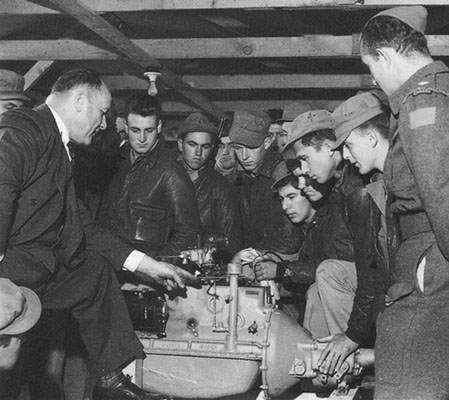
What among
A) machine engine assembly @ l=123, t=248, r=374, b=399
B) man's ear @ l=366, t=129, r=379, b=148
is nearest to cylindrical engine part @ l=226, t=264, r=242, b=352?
machine engine assembly @ l=123, t=248, r=374, b=399

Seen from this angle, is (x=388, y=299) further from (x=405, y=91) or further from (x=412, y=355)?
(x=405, y=91)

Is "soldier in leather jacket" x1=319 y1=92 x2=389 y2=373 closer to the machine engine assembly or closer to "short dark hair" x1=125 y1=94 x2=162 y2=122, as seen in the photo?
the machine engine assembly

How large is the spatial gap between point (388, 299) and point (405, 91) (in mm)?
906

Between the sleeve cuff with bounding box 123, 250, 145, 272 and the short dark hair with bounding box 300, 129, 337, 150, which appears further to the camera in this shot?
the short dark hair with bounding box 300, 129, 337, 150

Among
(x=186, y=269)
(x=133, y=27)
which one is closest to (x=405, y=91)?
(x=186, y=269)

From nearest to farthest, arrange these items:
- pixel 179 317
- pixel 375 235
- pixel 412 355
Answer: pixel 412 355 < pixel 375 235 < pixel 179 317

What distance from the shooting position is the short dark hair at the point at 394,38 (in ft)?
10.2


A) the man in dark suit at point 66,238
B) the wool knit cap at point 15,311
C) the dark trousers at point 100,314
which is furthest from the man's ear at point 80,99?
the wool knit cap at point 15,311

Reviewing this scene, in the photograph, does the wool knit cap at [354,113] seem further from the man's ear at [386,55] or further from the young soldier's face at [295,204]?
the young soldier's face at [295,204]

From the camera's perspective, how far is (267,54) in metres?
5.73

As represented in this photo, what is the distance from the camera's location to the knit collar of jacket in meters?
3.00

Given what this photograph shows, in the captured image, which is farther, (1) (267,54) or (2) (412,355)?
(1) (267,54)

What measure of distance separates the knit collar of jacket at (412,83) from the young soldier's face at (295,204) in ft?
8.03

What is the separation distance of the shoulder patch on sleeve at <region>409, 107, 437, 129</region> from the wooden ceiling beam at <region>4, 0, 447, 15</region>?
5.64 feet
